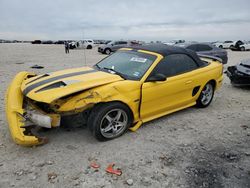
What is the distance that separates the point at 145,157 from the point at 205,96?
273 cm

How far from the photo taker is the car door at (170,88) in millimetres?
4086

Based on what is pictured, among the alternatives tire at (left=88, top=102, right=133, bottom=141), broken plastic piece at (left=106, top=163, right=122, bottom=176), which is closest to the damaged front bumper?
tire at (left=88, top=102, right=133, bottom=141)

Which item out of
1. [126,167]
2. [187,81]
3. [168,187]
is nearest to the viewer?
[168,187]

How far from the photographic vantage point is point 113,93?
368 cm

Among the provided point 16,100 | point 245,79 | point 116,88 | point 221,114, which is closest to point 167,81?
point 116,88

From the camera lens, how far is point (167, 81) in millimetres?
4320

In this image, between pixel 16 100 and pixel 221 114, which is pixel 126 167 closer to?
pixel 16 100

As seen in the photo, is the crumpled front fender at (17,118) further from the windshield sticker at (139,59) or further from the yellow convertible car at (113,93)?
the windshield sticker at (139,59)

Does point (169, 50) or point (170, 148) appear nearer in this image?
point (170, 148)

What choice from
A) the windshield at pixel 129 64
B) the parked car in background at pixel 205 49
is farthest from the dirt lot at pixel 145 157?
the parked car in background at pixel 205 49

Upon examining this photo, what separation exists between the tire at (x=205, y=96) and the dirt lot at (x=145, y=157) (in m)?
0.70

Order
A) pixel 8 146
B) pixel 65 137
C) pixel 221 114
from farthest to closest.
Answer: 1. pixel 221 114
2. pixel 65 137
3. pixel 8 146

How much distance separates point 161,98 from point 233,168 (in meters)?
1.65

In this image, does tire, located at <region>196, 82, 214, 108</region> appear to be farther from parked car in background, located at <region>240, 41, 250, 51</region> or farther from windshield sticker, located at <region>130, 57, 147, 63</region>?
parked car in background, located at <region>240, 41, 250, 51</region>
